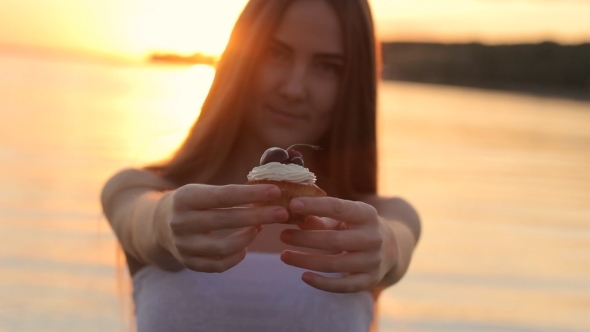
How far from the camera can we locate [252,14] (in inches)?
119

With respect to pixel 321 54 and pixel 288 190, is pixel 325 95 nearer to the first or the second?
pixel 321 54

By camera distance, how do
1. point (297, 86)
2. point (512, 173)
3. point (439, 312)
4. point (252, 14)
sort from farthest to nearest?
1. point (512, 173)
2. point (439, 312)
3. point (252, 14)
4. point (297, 86)

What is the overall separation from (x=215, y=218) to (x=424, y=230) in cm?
801

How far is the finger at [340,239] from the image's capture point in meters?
2.06

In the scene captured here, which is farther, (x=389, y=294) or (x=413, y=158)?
(x=413, y=158)

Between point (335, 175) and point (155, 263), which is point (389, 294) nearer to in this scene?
point (335, 175)

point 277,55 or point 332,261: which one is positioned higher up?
point 277,55

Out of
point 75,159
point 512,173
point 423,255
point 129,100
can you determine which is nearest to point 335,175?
point 423,255

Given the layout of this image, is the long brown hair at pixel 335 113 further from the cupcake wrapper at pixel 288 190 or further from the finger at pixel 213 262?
the finger at pixel 213 262

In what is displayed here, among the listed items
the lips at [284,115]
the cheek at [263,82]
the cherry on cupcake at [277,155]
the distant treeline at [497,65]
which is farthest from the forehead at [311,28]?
the distant treeline at [497,65]

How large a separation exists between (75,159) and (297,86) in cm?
1087

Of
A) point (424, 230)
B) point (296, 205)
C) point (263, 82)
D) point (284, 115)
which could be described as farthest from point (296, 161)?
point (424, 230)

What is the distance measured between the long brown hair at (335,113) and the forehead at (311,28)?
1.2 inches

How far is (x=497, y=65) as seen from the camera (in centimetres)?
6556
